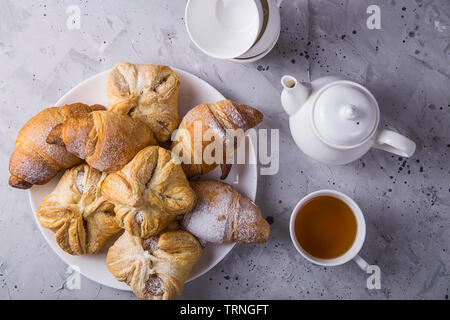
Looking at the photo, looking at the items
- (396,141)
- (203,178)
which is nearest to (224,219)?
(203,178)

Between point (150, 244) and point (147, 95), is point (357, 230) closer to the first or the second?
point (150, 244)

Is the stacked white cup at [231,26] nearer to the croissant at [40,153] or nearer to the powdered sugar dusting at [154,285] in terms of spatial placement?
the croissant at [40,153]

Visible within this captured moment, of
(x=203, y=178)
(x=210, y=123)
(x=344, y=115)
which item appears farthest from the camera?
(x=203, y=178)

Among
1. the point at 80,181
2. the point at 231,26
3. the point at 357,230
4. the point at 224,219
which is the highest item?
the point at 231,26

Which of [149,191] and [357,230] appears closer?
[149,191]

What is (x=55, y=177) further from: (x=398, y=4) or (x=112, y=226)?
(x=398, y=4)

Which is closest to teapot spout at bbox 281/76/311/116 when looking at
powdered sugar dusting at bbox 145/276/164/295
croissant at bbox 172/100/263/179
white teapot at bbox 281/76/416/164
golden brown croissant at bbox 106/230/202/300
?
white teapot at bbox 281/76/416/164

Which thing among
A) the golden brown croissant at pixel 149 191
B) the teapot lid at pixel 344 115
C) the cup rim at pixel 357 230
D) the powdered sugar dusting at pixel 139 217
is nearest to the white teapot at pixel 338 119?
the teapot lid at pixel 344 115
